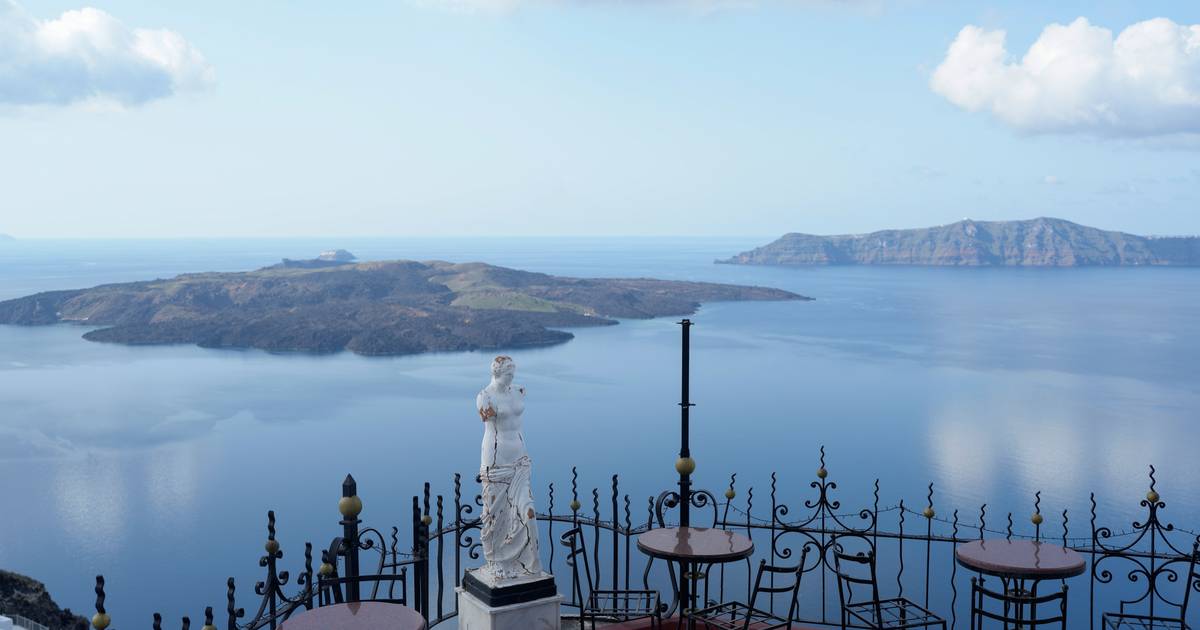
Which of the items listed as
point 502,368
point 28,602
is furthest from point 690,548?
point 28,602

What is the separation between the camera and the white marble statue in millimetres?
7023

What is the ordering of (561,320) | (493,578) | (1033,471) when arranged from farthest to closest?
(561,320) → (1033,471) → (493,578)

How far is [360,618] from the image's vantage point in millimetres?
5934

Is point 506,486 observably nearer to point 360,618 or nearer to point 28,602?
point 360,618

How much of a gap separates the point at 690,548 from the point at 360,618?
258cm

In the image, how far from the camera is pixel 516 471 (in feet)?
23.4

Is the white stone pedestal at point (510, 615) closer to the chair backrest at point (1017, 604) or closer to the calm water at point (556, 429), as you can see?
the chair backrest at point (1017, 604)

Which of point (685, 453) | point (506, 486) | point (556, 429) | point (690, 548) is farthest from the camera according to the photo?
point (556, 429)

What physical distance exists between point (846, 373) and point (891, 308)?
60071mm

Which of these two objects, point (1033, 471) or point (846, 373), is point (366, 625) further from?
point (846, 373)

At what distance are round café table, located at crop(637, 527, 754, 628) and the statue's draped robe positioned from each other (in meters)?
0.86

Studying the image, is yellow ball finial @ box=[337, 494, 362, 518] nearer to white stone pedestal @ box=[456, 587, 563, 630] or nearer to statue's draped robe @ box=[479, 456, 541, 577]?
statue's draped robe @ box=[479, 456, 541, 577]

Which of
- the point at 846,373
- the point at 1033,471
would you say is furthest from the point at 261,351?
the point at 1033,471

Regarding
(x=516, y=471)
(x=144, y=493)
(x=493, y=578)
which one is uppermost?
(x=516, y=471)
